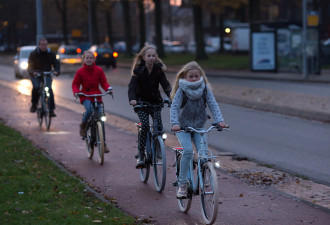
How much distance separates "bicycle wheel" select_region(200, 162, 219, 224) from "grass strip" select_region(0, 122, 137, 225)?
0.67 meters

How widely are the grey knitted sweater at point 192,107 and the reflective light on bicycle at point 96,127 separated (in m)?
3.39

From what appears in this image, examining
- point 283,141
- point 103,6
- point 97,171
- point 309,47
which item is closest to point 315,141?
point 283,141

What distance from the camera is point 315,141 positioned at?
1302cm

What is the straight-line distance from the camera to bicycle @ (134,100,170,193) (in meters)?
8.17

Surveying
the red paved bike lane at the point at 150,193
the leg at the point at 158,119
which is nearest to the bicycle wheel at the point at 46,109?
the red paved bike lane at the point at 150,193

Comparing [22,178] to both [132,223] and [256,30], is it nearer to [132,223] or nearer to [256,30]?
[132,223]

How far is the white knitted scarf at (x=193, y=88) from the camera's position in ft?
22.5

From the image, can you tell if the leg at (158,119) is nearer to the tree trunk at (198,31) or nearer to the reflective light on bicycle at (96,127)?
the reflective light on bicycle at (96,127)

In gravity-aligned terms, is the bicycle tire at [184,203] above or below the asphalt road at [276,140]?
above

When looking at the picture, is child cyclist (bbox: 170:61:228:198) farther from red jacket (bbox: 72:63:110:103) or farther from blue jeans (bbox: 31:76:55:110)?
blue jeans (bbox: 31:76:55:110)

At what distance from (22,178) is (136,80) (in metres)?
1.75

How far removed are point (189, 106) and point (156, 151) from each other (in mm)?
1603

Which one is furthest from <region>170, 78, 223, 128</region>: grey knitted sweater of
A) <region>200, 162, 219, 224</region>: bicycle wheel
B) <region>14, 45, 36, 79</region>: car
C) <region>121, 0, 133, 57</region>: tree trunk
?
<region>121, 0, 133, 57</region>: tree trunk

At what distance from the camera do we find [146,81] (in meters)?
8.62
